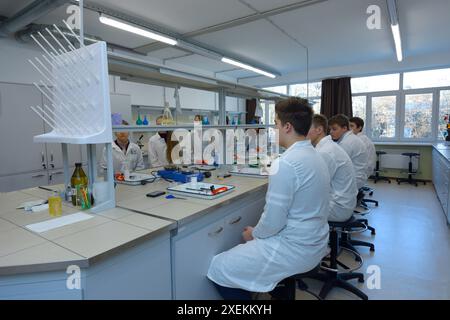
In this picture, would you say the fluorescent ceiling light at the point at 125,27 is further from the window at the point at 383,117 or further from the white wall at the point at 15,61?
the window at the point at 383,117

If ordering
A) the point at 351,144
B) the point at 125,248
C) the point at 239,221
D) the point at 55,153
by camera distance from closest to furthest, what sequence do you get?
the point at 125,248 → the point at 239,221 → the point at 351,144 → the point at 55,153

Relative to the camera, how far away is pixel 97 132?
1446 millimetres

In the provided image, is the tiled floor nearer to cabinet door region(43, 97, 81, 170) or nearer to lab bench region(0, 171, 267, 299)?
lab bench region(0, 171, 267, 299)

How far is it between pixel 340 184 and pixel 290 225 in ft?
3.40

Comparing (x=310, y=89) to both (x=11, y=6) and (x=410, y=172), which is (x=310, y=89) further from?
(x=11, y=6)

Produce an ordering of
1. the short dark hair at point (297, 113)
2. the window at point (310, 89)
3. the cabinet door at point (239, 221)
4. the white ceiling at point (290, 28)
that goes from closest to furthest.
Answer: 1. the short dark hair at point (297, 113)
2. the cabinet door at point (239, 221)
3. the white ceiling at point (290, 28)
4. the window at point (310, 89)

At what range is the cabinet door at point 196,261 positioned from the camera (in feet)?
4.63

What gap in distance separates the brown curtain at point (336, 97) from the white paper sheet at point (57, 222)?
22.2ft

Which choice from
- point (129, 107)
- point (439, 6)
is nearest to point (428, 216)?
point (439, 6)

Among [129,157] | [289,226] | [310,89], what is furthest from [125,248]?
[310,89]

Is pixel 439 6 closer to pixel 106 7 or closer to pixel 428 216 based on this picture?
pixel 428 216

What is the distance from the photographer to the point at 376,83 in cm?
690

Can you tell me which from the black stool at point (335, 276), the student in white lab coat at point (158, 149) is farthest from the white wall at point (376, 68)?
the black stool at point (335, 276)

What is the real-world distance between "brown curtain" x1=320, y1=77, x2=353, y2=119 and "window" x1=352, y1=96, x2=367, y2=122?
13.4 inches
